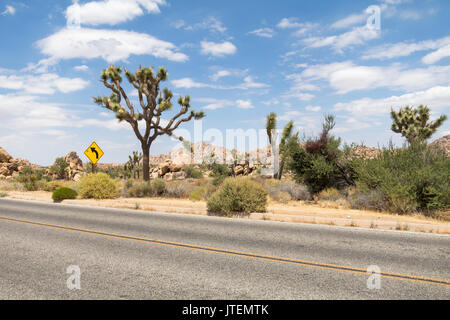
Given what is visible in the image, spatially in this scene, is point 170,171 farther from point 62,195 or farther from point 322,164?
point 322,164

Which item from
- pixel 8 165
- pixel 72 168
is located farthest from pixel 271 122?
pixel 8 165

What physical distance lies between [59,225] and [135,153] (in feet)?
115

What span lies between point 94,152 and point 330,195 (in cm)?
1429

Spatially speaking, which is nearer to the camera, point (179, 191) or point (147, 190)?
point (179, 191)

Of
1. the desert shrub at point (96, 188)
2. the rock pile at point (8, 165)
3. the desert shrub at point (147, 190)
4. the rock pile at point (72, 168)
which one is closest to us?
the desert shrub at point (96, 188)

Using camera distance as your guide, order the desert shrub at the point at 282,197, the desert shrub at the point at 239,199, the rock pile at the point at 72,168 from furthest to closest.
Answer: the rock pile at the point at 72,168 < the desert shrub at the point at 282,197 < the desert shrub at the point at 239,199

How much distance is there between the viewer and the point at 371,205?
40.2 feet

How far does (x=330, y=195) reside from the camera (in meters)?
14.6

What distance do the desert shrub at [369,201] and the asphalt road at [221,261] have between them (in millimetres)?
3303

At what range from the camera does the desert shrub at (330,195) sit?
14.4 metres

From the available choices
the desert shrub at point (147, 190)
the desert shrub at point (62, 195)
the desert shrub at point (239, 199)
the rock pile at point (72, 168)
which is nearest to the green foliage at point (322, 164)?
the desert shrub at point (239, 199)

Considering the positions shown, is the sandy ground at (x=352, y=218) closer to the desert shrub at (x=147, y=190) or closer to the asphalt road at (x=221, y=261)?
the asphalt road at (x=221, y=261)
